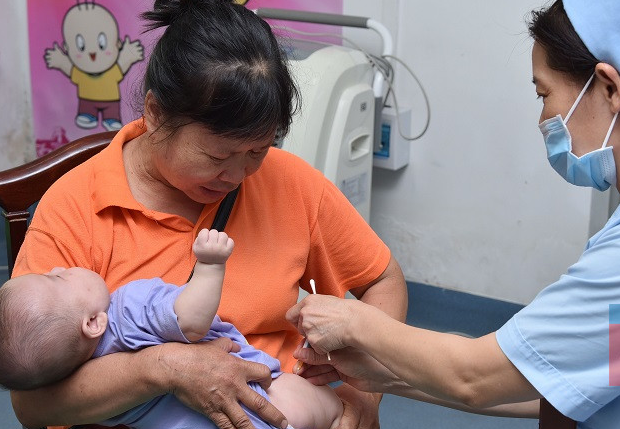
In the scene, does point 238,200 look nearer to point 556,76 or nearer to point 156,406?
point 156,406

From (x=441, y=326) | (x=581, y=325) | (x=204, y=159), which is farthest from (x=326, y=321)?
(x=441, y=326)

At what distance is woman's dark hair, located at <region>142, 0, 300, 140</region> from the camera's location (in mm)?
1496

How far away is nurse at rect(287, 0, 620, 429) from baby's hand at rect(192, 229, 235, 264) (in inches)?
10.0

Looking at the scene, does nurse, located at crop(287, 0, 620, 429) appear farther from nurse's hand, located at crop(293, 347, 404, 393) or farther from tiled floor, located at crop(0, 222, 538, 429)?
tiled floor, located at crop(0, 222, 538, 429)

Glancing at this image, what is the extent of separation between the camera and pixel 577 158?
1437 millimetres

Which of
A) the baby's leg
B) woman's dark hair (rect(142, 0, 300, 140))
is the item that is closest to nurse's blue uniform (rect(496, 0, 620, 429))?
the baby's leg

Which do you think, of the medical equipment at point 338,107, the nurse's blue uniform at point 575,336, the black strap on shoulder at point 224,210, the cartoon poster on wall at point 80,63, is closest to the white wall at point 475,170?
the medical equipment at point 338,107

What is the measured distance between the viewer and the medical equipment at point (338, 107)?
2719 mm

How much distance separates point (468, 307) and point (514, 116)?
82 cm

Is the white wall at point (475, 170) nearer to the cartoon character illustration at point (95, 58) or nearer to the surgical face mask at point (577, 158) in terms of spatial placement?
the cartoon character illustration at point (95, 58)

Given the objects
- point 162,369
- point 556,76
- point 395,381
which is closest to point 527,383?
point 395,381

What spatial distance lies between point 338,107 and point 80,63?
157 centimetres

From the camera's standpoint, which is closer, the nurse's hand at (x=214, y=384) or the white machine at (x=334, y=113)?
the nurse's hand at (x=214, y=384)

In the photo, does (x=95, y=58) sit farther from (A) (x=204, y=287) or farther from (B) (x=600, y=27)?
(B) (x=600, y=27)
